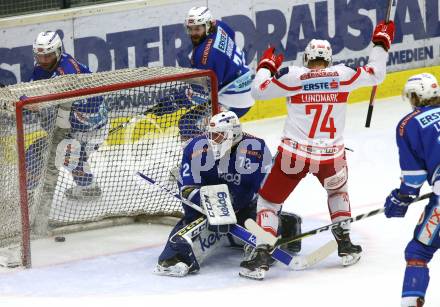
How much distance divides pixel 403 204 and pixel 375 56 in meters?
1.30

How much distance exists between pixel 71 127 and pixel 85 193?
1.42ft

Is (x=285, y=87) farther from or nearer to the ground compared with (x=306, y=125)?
farther from the ground

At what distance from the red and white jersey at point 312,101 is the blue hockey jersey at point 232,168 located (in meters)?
0.18

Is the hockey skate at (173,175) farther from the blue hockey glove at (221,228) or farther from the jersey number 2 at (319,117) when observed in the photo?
the jersey number 2 at (319,117)

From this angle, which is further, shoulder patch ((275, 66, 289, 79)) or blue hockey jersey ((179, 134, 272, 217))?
blue hockey jersey ((179, 134, 272, 217))

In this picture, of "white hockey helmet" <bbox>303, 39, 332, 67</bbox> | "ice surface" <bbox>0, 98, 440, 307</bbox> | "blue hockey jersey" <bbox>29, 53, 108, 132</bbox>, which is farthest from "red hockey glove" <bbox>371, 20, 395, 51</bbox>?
"blue hockey jersey" <bbox>29, 53, 108, 132</bbox>

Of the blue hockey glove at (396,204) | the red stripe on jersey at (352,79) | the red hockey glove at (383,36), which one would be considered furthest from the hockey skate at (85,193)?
the blue hockey glove at (396,204)

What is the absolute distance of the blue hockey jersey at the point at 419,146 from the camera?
587 cm

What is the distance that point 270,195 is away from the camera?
22.9 ft

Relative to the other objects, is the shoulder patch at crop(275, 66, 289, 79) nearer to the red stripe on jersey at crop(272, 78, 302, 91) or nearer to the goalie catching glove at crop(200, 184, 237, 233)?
the red stripe on jersey at crop(272, 78, 302, 91)

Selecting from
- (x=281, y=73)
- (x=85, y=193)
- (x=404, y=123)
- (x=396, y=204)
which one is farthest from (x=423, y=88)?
(x=85, y=193)

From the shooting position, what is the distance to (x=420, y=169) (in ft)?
19.5

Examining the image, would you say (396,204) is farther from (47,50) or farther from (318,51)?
(47,50)

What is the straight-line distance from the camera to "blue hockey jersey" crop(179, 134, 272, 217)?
7070 mm
